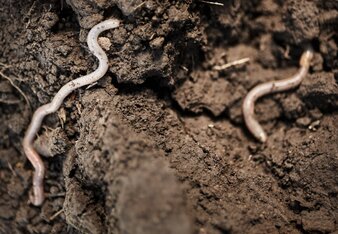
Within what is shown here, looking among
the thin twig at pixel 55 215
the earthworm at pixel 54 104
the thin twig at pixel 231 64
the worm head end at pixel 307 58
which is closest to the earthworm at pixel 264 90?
the worm head end at pixel 307 58

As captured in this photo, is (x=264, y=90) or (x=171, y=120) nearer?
(x=171, y=120)

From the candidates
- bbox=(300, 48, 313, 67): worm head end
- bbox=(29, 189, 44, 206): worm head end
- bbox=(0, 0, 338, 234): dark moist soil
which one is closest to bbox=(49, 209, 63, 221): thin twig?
bbox=(0, 0, 338, 234): dark moist soil

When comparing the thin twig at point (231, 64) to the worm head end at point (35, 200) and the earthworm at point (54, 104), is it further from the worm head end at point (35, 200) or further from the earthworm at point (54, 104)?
the worm head end at point (35, 200)

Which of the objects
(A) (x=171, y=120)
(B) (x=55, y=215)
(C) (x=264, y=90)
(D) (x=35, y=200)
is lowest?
(B) (x=55, y=215)

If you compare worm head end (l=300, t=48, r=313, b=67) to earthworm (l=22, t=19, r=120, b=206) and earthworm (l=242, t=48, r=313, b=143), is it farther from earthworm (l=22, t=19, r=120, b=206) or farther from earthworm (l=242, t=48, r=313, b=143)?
earthworm (l=22, t=19, r=120, b=206)

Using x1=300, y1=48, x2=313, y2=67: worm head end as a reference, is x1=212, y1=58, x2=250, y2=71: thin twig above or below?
above

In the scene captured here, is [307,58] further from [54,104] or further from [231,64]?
[54,104]

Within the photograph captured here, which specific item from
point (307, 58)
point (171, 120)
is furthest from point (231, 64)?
point (171, 120)
